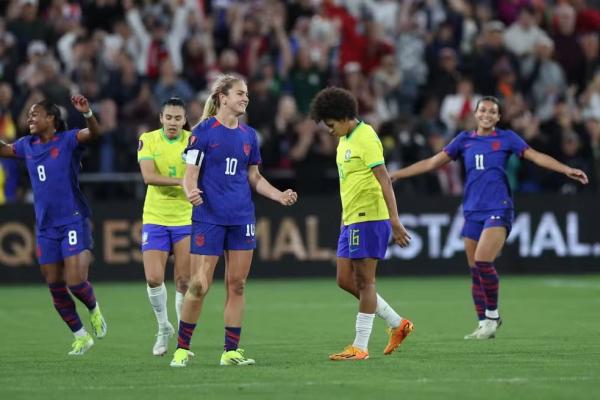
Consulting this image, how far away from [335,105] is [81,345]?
350cm

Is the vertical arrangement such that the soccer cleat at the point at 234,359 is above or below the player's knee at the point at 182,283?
below

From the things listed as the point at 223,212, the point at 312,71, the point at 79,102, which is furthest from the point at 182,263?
the point at 312,71

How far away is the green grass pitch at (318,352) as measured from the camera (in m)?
9.83

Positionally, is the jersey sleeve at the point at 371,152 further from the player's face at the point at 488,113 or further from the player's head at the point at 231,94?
the player's face at the point at 488,113

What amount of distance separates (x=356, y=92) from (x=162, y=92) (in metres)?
3.75

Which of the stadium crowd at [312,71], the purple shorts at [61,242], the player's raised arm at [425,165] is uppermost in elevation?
the stadium crowd at [312,71]

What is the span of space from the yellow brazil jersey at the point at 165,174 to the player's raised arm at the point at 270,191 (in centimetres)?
169

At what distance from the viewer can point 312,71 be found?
83.4ft

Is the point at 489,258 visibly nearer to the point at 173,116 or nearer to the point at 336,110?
the point at 336,110

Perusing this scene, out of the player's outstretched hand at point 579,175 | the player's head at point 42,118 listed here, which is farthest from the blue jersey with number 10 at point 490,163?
the player's head at point 42,118

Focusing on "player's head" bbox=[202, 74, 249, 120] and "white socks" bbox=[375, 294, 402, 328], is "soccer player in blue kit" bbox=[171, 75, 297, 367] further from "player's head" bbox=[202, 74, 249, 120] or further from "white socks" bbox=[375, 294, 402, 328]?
"white socks" bbox=[375, 294, 402, 328]

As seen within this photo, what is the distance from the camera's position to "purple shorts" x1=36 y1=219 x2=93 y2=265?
518 inches

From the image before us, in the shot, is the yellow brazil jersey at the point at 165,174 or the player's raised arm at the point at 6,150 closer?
the player's raised arm at the point at 6,150

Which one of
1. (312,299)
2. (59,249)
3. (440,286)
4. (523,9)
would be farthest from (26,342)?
(523,9)
